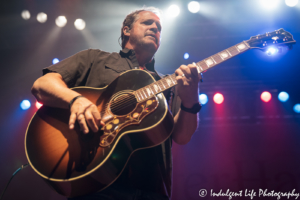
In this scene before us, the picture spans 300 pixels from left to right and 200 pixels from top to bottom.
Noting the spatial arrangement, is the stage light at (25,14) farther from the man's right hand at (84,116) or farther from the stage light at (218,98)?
the stage light at (218,98)

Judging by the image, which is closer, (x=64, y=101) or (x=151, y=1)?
(x=64, y=101)

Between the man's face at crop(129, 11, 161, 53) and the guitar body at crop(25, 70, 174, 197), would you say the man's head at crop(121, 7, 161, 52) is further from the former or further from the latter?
the guitar body at crop(25, 70, 174, 197)

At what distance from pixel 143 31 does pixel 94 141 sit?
186cm

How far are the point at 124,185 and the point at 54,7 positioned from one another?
19.5ft

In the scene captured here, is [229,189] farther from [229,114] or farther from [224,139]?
[229,114]

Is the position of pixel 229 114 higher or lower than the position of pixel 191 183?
higher

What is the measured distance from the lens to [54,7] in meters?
5.46

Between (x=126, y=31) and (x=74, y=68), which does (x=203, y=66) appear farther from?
(x=126, y=31)

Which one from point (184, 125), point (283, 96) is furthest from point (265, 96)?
point (184, 125)

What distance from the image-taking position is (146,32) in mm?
2621

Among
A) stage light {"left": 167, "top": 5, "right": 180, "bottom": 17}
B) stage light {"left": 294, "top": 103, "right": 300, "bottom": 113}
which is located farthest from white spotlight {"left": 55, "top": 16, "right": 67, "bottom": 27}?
stage light {"left": 294, "top": 103, "right": 300, "bottom": 113}

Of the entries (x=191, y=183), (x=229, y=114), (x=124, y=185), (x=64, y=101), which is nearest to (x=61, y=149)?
(x=64, y=101)

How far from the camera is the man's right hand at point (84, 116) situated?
4.24 ft

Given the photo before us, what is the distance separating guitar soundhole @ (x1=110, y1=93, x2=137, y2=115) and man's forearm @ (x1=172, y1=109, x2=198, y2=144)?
658mm
